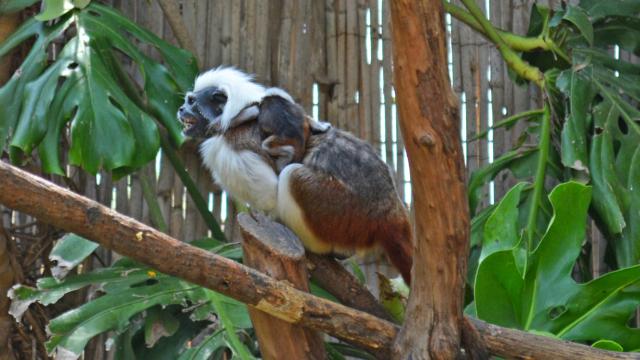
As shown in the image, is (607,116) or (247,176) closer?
(247,176)

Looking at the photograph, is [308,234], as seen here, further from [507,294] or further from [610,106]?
[610,106]

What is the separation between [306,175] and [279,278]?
751 millimetres

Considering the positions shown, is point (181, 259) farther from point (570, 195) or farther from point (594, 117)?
point (594, 117)

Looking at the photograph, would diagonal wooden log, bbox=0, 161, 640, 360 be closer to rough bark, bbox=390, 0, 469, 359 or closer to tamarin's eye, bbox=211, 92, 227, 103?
rough bark, bbox=390, 0, 469, 359

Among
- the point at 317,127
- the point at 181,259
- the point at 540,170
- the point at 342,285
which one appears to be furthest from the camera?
the point at 540,170

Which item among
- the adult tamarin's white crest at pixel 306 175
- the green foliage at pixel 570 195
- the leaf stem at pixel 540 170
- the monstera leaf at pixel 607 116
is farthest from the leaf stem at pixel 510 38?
the adult tamarin's white crest at pixel 306 175

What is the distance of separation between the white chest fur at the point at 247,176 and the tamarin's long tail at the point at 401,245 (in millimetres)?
525

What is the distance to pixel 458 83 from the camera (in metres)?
6.85

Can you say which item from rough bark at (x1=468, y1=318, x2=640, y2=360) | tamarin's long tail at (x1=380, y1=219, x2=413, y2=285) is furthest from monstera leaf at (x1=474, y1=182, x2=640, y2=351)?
rough bark at (x1=468, y1=318, x2=640, y2=360)

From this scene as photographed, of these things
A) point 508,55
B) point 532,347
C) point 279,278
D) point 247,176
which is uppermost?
point 508,55

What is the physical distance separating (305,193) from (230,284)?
102 cm

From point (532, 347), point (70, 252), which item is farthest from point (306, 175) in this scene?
point (70, 252)

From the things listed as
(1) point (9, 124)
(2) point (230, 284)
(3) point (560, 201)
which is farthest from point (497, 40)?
(2) point (230, 284)

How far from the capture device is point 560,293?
4.50 m
